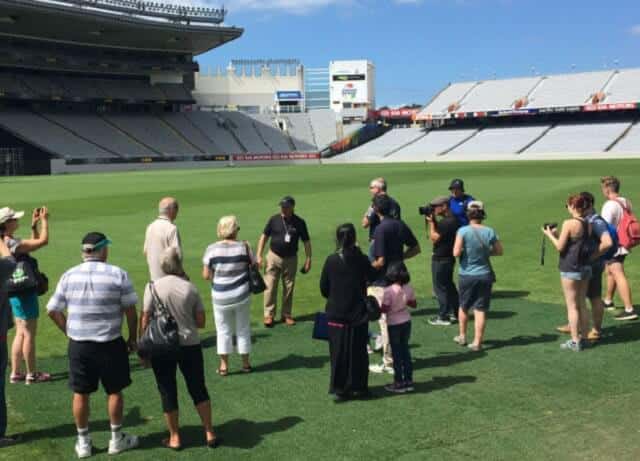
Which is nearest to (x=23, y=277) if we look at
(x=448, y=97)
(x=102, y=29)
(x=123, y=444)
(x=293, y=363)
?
(x=123, y=444)

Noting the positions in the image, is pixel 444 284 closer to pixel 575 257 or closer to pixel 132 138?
pixel 575 257

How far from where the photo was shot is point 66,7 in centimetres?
6156

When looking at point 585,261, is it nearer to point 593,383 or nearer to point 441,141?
point 593,383

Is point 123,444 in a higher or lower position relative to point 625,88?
lower

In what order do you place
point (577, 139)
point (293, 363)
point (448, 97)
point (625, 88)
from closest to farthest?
point (293, 363), point (577, 139), point (625, 88), point (448, 97)

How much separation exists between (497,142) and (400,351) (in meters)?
73.3

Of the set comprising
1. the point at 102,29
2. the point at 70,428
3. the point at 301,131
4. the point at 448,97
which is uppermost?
the point at 102,29

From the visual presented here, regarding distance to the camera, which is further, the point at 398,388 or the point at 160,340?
the point at 398,388

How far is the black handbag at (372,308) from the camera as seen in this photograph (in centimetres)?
598

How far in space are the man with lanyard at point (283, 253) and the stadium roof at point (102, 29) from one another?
59.2m

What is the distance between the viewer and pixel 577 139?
7062cm

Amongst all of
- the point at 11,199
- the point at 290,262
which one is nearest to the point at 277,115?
the point at 11,199

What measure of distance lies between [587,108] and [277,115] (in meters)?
44.4

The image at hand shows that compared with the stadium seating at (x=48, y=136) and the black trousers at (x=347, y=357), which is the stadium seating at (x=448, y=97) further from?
the black trousers at (x=347, y=357)
